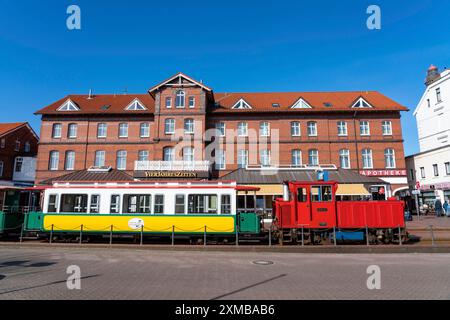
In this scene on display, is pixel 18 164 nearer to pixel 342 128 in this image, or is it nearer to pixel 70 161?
pixel 70 161

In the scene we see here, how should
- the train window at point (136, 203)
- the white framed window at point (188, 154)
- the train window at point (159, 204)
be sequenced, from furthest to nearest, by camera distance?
1. the white framed window at point (188, 154)
2. the train window at point (136, 203)
3. the train window at point (159, 204)

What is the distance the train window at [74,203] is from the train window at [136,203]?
2.46 meters

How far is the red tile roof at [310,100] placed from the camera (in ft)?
110

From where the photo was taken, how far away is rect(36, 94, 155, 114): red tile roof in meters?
33.9

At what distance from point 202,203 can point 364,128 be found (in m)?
25.7

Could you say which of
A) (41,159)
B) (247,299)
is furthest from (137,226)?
(41,159)

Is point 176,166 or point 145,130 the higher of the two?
point 145,130

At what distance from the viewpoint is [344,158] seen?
3281cm

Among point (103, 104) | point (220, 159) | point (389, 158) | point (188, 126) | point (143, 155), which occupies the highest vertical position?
point (103, 104)

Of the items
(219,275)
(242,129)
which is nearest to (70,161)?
(242,129)

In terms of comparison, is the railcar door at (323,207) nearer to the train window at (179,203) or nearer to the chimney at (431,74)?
the train window at (179,203)

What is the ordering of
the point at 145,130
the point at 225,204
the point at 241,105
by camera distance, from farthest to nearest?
the point at 241,105 < the point at 145,130 < the point at 225,204

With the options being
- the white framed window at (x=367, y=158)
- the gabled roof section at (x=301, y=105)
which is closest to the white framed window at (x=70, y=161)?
the gabled roof section at (x=301, y=105)
